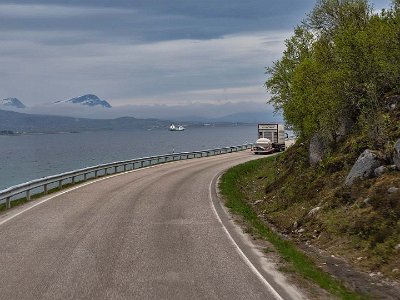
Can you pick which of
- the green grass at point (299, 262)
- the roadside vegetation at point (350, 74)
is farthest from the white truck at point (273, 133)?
the green grass at point (299, 262)

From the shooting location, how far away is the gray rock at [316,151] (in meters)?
25.1

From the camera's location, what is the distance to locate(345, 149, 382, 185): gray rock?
53.4 ft

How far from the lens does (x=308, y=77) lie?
27.8 m

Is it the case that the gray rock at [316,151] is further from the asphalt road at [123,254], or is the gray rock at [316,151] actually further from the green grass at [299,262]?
the asphalt road at [123,254]

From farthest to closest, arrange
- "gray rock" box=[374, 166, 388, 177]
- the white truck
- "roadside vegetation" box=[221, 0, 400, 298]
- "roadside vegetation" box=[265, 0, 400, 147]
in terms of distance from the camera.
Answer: the white truck, "roadside vegetation" box=[265, 0, 400, 147], "gray rock" box=[374, 166, 388, 177], "roadside vegetation" box=[221, 0, 400, 298]

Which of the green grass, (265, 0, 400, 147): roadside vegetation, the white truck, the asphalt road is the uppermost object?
(265, 0, 400, 147): roadside vegetation

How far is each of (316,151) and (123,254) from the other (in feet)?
52.7

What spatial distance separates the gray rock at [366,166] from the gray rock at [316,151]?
25.0 ft

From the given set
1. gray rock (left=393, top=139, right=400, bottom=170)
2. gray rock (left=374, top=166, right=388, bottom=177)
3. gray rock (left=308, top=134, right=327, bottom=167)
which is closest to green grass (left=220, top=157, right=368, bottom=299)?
gray rock (left=374, top=166, right=388, bottom=177)

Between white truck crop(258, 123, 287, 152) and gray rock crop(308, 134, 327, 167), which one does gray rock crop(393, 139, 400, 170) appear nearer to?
gray rock crop(308, 134, 327, 167)

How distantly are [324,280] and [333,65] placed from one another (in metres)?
15.7

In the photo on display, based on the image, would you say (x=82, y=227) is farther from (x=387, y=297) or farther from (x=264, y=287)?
(x=387, y=297)

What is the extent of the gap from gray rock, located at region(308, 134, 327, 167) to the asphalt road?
7114 mm

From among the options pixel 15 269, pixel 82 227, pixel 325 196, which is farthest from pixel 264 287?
pixel 325 196
